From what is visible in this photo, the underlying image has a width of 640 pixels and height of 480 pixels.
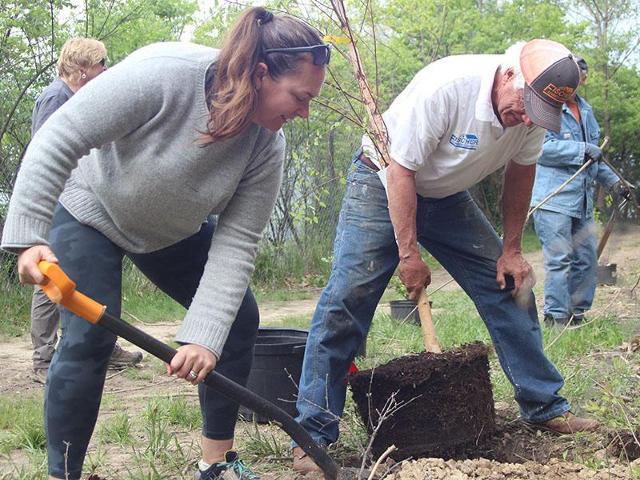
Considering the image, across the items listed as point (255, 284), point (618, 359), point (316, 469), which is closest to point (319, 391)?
point (316, 469)

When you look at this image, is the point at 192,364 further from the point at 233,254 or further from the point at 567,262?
the point at 567,262

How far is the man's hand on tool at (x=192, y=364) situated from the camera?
2.46m

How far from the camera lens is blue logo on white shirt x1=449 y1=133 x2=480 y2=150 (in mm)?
3234

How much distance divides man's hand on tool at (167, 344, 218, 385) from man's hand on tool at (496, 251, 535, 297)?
4.91 feet

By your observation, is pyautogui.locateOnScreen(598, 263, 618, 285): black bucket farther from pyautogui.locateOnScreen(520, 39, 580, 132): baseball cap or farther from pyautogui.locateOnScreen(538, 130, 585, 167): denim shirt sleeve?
pyautogui.locateOnScreen(520, 39, 580, 132): baseball cap

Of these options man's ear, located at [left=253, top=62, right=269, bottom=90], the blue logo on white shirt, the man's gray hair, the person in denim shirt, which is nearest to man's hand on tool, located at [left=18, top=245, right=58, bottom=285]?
man's ear, located at [left=253, top=62, right=269, bottom=90]

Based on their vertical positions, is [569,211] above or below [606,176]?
below

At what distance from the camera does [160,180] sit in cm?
263

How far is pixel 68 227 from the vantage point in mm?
2697

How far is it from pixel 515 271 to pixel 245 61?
1.64 m

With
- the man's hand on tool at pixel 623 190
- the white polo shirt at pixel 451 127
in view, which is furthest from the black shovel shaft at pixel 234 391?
the man's hand on tool at pixel 623 190

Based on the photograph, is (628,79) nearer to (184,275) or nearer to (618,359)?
(618,359)

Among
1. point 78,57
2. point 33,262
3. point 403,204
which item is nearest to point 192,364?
point 33,262

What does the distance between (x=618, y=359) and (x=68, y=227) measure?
3.12 meters
